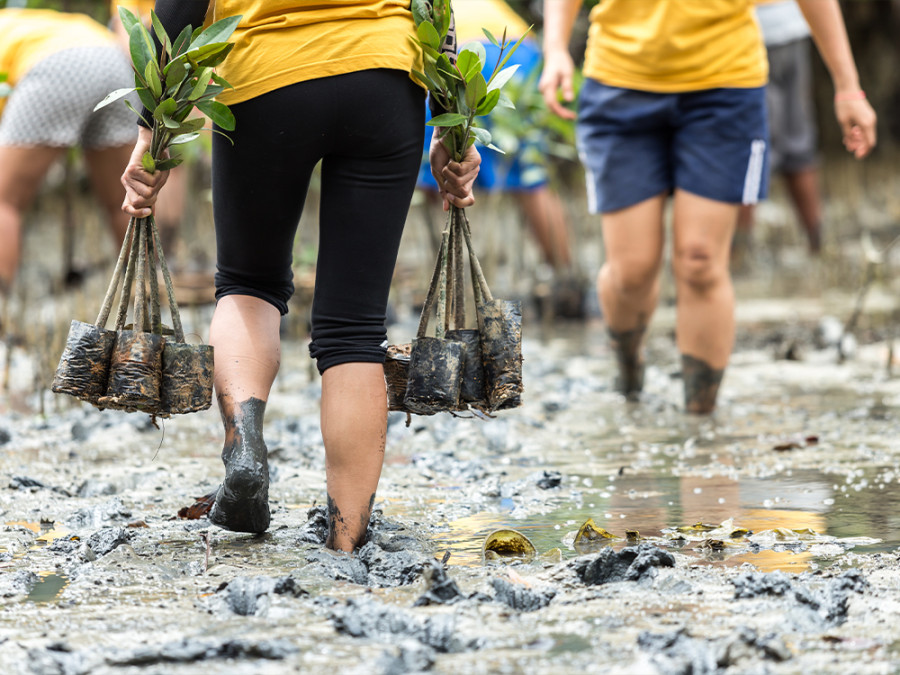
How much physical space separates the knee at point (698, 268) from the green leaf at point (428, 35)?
1.55 m

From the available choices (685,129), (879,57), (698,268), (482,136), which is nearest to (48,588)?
(482,136)

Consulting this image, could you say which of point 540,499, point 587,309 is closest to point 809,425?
point 540,499

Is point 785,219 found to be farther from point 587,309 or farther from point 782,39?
point 587,309

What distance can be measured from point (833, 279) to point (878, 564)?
5216 millimetres

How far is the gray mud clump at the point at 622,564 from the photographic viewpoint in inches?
84.7

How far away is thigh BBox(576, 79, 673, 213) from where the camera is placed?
3.69 meters

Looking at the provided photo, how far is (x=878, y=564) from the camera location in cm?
220

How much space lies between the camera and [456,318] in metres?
2.53

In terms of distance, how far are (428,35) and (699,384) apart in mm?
1898

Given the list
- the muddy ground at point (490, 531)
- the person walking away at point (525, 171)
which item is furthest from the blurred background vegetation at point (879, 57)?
the muddy ground at point (490, 531)

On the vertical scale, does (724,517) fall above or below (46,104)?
below

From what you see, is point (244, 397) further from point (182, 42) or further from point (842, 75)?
point (842, 75)

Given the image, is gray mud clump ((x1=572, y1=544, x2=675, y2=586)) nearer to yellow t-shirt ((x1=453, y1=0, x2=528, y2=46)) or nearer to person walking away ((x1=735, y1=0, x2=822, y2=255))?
yellow t-shirt ((x1=453, y1=0, x2=528, y2=46))

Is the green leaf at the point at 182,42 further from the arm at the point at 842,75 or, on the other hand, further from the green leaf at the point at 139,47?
the arm at the point at 842,75
